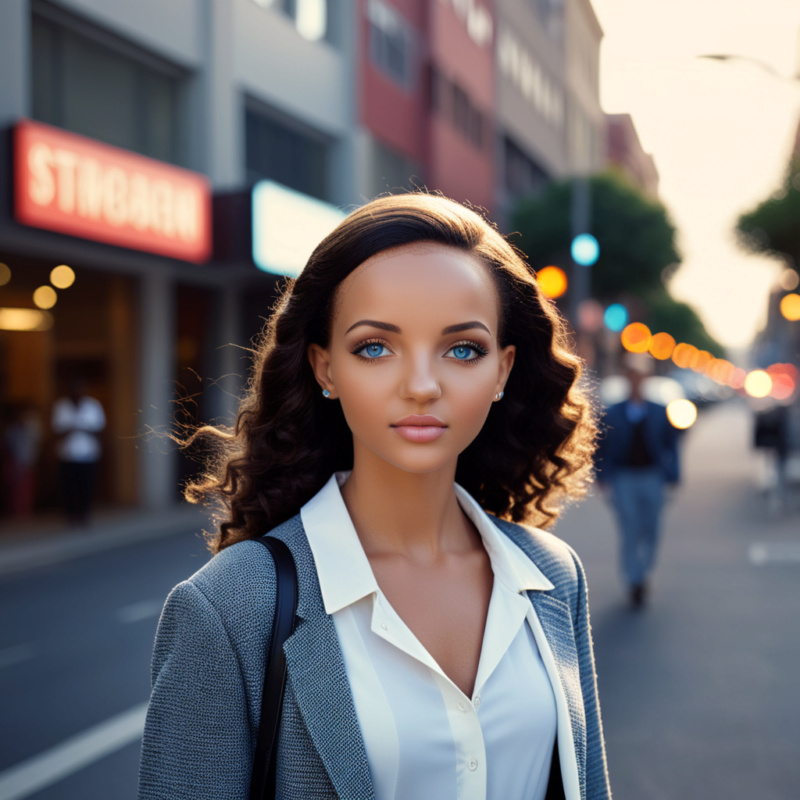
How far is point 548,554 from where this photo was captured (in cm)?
203

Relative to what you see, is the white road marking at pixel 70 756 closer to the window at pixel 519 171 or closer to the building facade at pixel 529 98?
the building facade at pixel 529 98

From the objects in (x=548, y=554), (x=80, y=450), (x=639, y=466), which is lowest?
(x=80, y=450)

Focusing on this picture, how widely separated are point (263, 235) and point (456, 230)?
503 inches

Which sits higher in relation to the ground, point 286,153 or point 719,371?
point 286,153

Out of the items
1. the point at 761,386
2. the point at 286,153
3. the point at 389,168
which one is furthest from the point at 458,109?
the point at 761,386

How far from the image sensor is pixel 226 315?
17.4 meters

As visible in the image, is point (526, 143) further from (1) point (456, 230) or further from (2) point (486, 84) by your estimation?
(1) point (456, 230)

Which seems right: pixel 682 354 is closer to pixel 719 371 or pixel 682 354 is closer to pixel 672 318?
pixel 672 318

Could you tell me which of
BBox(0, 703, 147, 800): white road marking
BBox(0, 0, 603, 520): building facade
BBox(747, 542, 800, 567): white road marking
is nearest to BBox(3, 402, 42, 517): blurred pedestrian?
BBox(0, 0, 603, 520): building facade

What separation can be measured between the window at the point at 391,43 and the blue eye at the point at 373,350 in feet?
65.7

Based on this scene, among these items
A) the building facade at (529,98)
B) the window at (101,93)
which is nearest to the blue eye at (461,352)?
the window at (101,93)

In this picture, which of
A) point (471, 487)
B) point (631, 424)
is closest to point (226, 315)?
point (631, 424)

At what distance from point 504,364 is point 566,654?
0.60m

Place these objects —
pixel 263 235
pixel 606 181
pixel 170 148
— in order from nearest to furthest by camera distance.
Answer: pixel 263 235 < pixel 170 148 < pixel 606 181
